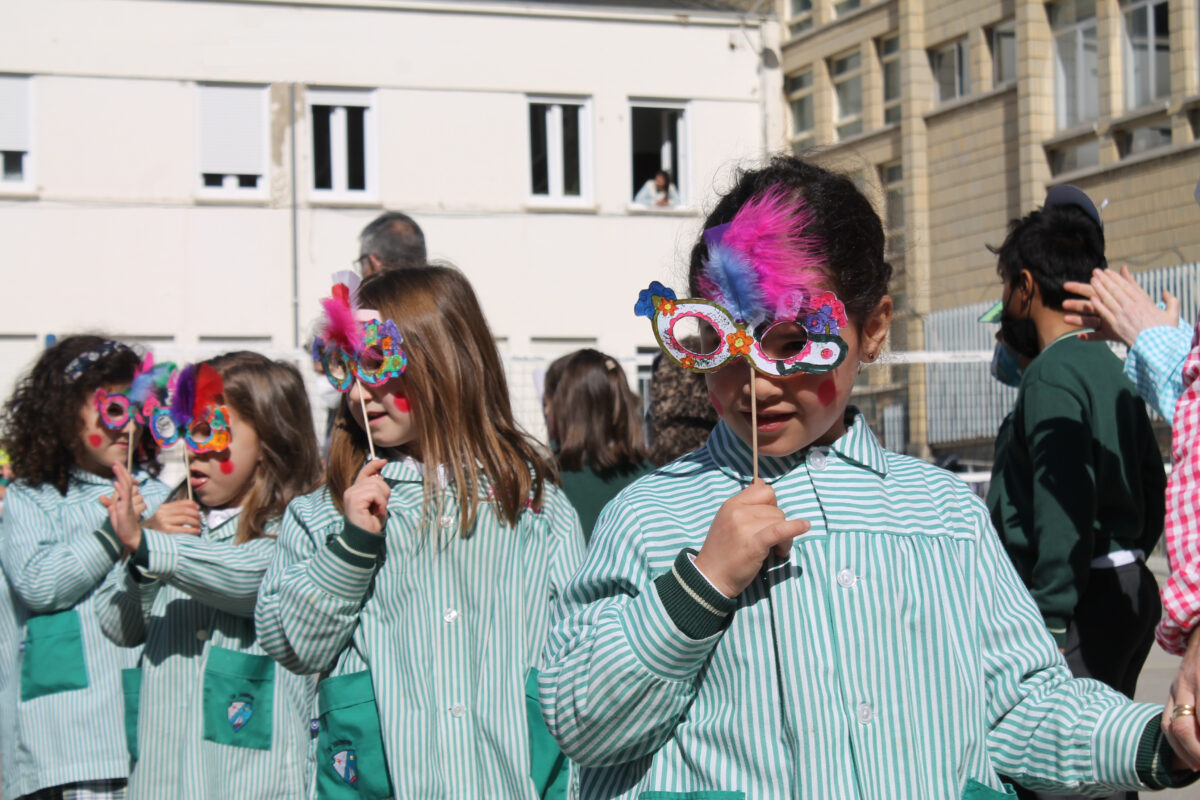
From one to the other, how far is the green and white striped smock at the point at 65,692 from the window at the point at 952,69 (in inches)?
894

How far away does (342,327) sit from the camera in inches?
142

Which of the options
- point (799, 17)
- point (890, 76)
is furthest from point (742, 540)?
point (799, 17)

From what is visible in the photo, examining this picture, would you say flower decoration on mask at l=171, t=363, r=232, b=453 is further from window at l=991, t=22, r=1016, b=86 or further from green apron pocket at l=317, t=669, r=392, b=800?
window at l=991, t=22, r=1016, b=86

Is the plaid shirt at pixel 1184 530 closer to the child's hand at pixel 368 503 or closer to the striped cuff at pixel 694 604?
the striped cuff at pixel 694 604

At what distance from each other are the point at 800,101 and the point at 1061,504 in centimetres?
2687

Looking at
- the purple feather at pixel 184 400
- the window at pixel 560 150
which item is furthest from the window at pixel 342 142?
the purple feather at pixel 184 400

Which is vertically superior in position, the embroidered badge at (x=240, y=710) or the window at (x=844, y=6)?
the window at (x=844, y=6)

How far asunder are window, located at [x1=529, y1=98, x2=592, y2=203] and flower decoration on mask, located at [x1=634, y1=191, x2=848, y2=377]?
2088 centimetres

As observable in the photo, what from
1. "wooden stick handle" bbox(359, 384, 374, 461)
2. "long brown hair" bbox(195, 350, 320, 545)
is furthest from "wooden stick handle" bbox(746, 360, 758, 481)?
"long brown hair" bbox(195, 350, 320, 545)

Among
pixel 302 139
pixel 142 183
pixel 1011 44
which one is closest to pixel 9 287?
pixel 142 183

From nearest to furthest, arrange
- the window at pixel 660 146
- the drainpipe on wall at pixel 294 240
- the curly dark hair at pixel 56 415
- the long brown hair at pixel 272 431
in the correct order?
the long brown hair at pixel 272 431 < the curly dark hair at pixel 56 415 < the drainpipe on wall at pixel 294 240 < the window at pixel 660 146

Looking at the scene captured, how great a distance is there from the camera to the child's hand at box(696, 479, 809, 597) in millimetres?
2074

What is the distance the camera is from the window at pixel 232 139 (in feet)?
70.7

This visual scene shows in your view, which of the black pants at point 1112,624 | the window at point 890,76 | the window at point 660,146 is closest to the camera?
the black pants at point 1112,624
